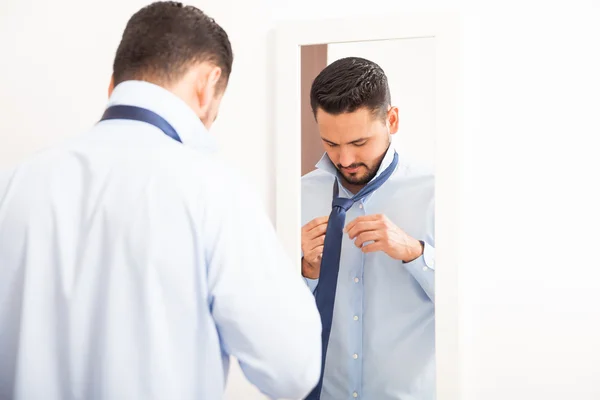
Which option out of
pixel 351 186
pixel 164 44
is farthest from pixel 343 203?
pixel 164 44

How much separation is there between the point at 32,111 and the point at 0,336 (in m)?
0.94

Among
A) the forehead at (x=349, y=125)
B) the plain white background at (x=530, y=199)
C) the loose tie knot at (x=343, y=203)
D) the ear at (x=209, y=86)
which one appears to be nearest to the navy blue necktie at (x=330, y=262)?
the loose tie knot at (x=343, y=203)

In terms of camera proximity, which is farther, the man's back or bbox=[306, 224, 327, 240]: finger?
bbox=[306, 224, 327, 240]: finger

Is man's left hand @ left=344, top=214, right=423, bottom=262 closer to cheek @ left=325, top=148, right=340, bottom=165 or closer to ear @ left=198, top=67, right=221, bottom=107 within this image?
cheek @ left=325, top=148, right=340, bottom=165

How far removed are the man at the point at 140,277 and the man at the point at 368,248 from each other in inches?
24.2

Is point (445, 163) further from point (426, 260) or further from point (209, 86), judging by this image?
point (209, 86)

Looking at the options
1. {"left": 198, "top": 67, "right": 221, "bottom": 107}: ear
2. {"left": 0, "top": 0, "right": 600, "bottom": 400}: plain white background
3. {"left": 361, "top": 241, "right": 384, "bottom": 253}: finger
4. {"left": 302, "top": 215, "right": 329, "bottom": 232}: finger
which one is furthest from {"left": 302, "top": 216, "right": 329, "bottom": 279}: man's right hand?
{"left": 198, "top": 67, "right": 221, "bottom": 107}: ear

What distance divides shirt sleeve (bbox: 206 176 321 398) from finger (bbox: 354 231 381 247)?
0.63 m

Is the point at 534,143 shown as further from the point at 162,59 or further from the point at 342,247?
the point at 162,59

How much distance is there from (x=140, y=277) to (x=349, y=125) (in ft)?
2.75

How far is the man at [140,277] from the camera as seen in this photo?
1012 millimetres

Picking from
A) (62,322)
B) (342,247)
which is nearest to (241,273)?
(62,322)

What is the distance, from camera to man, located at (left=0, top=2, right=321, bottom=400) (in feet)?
3.32

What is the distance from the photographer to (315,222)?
1753 mm
